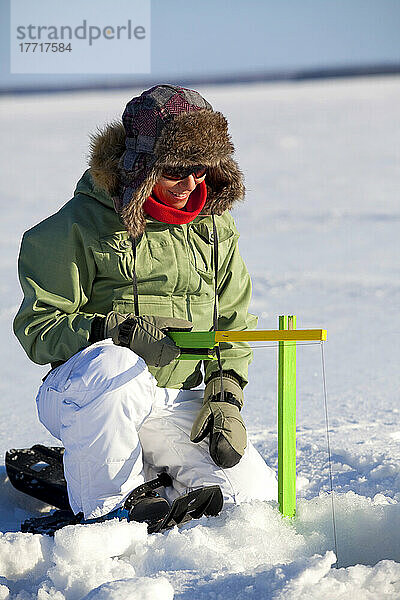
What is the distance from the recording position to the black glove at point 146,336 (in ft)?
5.43

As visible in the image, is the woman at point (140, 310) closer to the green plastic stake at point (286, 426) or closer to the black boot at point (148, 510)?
the black boot at point (148, 510)

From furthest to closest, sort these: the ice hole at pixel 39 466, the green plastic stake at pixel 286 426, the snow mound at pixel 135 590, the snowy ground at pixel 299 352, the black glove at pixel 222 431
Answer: the ice hole at pixel 39 466 → the black glove at pixel 222 431 → the green plastic stake at pixel 286 426 → the snowy ground at pixel 299 352 → the snow mound at pixel 135 590

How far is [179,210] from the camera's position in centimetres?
179

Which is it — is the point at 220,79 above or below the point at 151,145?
above

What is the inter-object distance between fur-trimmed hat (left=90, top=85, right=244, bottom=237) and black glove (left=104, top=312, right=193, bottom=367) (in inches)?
8.3

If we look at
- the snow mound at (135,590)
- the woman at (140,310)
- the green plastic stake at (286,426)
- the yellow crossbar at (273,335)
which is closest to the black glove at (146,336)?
the woman at (140,310)

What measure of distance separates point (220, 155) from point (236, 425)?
0.62 m

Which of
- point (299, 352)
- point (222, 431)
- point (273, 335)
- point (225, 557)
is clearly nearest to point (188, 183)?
point (273, 335)

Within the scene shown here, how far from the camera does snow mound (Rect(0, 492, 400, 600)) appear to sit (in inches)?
47.9

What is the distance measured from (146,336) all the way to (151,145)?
1.41 ft

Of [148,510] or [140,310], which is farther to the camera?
[140,310]

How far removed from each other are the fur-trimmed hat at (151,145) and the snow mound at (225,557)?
0.68 metres

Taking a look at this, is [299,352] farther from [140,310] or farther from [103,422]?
[103,422]

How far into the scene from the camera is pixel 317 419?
8.71ft
